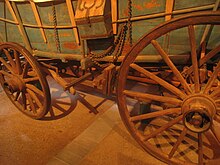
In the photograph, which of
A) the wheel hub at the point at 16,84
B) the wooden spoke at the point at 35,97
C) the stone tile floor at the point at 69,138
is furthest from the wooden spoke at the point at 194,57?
the wheel hub at the point at 16,84

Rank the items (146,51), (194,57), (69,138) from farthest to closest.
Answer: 1. (69,138)
2. (146,51)
3. (194,57)

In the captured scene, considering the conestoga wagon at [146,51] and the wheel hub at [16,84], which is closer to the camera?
the conestoga wagon at [146,51]

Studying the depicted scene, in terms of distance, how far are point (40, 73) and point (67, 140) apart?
0.94 m

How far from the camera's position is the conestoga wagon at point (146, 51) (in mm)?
1514

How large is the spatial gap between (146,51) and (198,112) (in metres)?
0.78

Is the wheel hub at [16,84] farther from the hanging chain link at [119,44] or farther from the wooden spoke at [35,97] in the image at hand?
the hanging chain link at [119,44]

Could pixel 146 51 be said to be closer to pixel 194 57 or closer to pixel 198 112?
pixel 194 57

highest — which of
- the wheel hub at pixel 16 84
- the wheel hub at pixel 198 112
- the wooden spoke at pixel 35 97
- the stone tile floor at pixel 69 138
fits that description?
the wheel hub at pixel 198 112

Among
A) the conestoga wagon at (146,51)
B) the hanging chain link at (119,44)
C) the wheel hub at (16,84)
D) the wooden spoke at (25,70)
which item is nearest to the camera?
the conestoga wagon at (146,51)

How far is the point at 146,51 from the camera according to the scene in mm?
1891

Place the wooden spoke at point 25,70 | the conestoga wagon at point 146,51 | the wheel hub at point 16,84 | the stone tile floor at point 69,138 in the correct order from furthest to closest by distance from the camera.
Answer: the wheel hub at point 16,84, the wooden spoke at point 25,70, the stone tile floor at point 69,138, the conestoga wagon at point 146,51

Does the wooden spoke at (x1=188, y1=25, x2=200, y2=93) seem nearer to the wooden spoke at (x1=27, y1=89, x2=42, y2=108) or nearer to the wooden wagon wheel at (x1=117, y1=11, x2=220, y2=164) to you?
the wooden wagon wheel at (x1=117, y1=11, x2=220, y2=164)

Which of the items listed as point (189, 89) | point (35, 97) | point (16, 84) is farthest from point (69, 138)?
point (189, 89)

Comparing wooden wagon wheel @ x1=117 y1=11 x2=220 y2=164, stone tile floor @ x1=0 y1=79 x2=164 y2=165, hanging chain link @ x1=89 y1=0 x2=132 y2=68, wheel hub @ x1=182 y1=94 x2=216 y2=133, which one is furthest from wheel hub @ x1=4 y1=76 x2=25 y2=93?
wheel hub @ x1=182 y1=94 x2=216 y2=133
